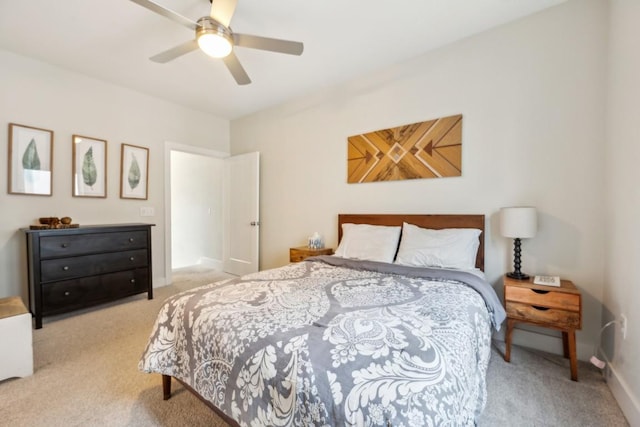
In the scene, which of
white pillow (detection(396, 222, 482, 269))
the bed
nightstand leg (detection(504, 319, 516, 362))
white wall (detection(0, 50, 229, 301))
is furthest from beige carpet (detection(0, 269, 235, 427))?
nightstand leg (detection(504, 319, 516, 362))

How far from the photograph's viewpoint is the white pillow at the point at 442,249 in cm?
221

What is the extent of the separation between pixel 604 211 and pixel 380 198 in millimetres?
1765

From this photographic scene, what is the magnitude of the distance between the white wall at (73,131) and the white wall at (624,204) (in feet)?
15.3

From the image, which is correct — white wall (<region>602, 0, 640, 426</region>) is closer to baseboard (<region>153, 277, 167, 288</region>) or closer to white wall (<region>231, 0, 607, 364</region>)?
white wall (<region>231, 0, 607, 364</region>)

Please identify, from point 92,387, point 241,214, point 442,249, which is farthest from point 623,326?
point 241,214

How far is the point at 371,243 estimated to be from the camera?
262cm

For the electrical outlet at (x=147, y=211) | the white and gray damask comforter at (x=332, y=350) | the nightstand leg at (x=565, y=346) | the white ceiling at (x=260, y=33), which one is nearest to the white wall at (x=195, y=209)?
the electrical outlet at (x=147, y=211)

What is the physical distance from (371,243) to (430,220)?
62cm

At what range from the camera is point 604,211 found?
196cm

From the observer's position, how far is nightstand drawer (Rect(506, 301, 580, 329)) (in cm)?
178

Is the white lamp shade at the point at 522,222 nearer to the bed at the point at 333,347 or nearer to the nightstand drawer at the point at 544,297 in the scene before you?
the nightstand drawer at the point at 544,297

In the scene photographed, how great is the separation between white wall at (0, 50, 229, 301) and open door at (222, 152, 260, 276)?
2.83 feet

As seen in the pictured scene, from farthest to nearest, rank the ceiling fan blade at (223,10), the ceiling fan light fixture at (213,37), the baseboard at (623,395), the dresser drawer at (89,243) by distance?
the dresser drawer at (89,243) → the ceiling fan light fixture at (213,37) → the ceiling fan blade at (223,10) → the baseboard at (623,395)

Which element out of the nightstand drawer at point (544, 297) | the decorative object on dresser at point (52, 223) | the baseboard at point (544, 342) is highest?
the decorative object on dresser at point (52, 223)
